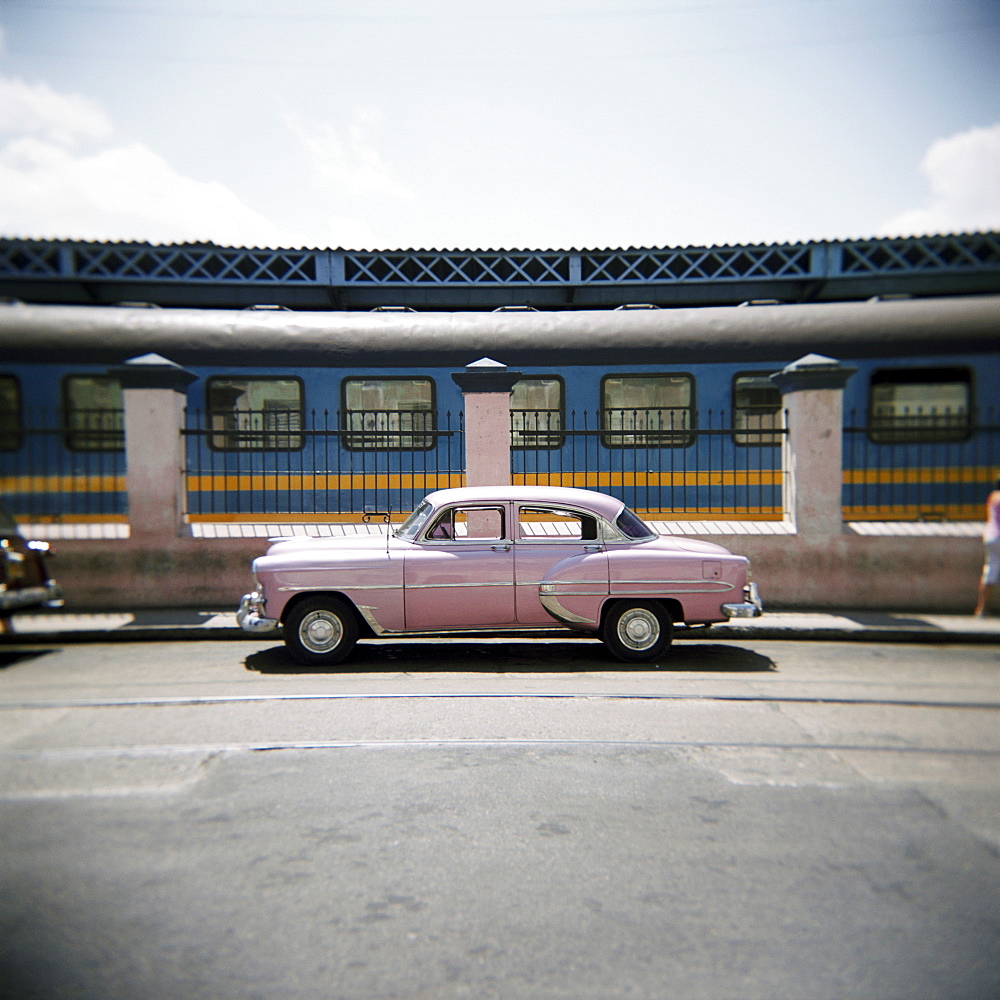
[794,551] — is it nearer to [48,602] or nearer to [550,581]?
[550,581]

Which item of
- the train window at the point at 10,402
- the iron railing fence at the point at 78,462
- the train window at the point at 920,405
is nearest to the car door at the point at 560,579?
the train window at the point at 920,405

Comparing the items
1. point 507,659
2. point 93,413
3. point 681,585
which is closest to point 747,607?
point 681,585

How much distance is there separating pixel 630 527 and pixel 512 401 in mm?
3744

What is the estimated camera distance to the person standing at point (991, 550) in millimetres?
8148

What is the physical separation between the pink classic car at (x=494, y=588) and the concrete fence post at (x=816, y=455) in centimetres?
323

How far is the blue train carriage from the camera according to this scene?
9.85m

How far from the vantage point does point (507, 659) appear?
22.6ft

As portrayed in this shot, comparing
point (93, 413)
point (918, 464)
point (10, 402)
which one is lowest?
point (918, 464)

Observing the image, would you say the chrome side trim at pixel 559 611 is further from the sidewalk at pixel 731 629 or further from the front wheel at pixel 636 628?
the sidewalk at pixel 731 629

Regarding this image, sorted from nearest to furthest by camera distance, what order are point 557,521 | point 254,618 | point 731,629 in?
point 254,618, point 557,521, point 731,629

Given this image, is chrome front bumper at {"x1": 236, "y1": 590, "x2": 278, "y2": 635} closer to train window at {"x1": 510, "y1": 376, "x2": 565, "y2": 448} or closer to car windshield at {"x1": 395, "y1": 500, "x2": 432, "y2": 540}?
car windshield at {"x1": 395, "y1": 500, "x2": 432, "y2": 540}

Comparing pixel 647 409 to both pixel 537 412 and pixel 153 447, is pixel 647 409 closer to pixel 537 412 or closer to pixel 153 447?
pixel 537 412

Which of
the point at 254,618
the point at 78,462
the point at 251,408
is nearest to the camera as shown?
the point at 254,618

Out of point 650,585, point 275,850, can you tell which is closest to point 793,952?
point 275,850
